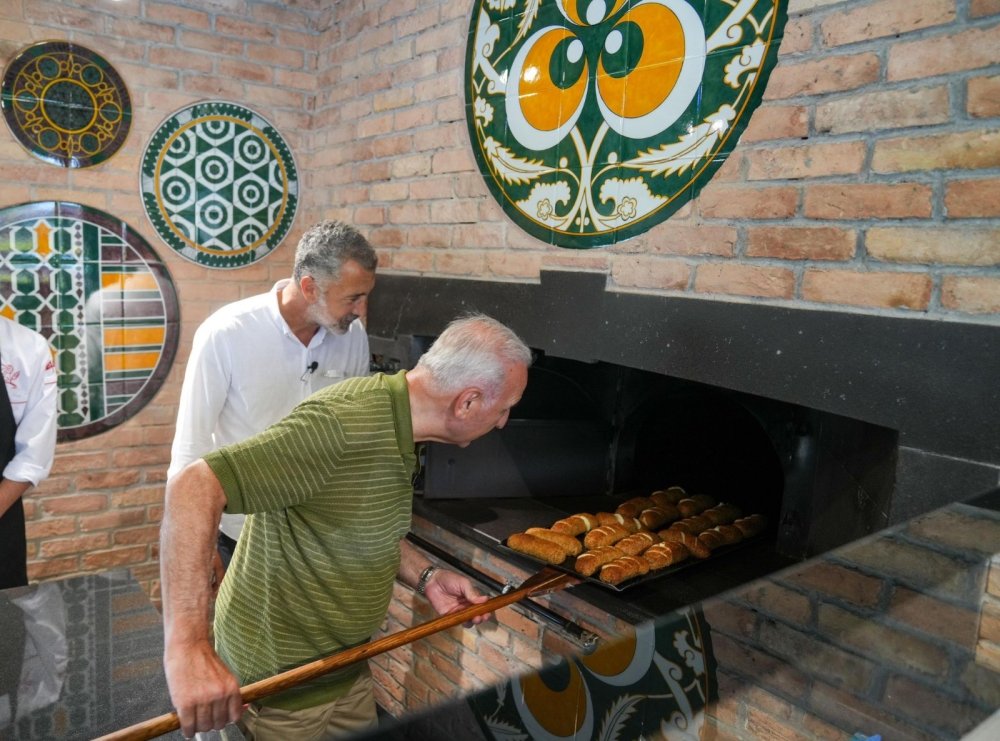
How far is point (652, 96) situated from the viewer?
1854mm

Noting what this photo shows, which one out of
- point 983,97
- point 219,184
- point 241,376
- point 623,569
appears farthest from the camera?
point 219,184

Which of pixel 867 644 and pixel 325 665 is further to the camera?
pixel 325 665

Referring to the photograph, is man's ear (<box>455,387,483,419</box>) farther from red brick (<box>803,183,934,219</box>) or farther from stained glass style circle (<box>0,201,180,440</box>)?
stained glass style circle (<box>0,201,180,440</box>)

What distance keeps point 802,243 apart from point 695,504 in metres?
1.08

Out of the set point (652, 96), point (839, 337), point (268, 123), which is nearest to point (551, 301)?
point (652, 96)

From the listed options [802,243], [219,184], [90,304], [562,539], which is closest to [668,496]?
[562,539]

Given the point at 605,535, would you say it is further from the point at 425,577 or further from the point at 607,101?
the point at 607,101

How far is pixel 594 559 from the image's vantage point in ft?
6.36

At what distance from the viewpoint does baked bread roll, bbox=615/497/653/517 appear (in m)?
2.33

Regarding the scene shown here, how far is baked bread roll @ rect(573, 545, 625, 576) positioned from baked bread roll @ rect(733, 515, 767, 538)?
423 millimetres

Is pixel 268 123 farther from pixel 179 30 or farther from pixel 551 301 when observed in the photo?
pixel 551 301

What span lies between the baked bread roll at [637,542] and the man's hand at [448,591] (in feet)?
1.38

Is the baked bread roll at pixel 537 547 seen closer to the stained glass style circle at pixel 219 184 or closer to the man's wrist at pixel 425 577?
the man's wrist at pixel 425 577

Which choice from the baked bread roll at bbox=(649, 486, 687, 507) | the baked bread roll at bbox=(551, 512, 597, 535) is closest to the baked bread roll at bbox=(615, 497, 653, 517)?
the baked bread roll at bbox=(649, 486, 687, 507)
